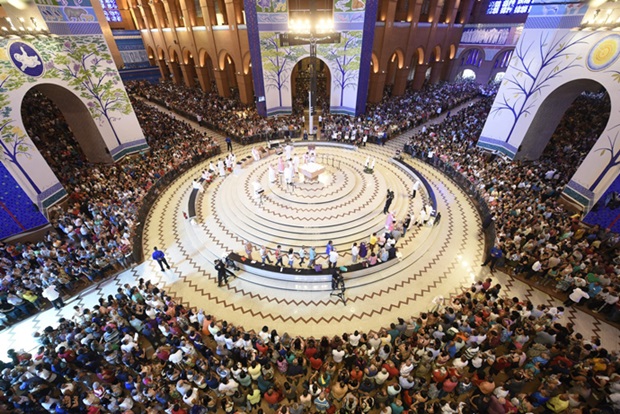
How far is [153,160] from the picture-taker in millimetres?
15008

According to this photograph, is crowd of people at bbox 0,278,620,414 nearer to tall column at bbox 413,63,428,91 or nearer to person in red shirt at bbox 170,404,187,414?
person in red shirt at bbox 170,404,187,414

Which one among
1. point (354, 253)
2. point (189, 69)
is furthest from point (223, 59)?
point (354, 253)

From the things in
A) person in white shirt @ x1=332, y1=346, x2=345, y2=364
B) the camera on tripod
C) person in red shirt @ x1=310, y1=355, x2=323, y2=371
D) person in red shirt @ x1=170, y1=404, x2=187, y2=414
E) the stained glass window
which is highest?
the stained glass window

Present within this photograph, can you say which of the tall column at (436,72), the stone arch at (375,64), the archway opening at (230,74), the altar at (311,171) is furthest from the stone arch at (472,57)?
the altar at (311,171)

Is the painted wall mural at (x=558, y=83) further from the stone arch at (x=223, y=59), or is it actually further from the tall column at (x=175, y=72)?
the tall column at (x=175, y=72)

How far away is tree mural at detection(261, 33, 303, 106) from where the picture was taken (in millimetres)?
19359

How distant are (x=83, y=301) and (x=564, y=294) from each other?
1518cm

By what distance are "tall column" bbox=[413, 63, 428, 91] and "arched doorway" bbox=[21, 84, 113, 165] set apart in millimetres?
26855

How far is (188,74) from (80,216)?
78.9 ft

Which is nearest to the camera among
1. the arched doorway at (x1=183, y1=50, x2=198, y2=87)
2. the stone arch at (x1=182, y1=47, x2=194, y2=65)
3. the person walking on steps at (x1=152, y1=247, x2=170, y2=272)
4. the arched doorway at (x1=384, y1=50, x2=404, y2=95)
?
the person walking on steps at (x1=152, y1=247, x2=170, y2=272)

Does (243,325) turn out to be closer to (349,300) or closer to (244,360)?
(244,360)

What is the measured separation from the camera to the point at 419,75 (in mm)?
27344

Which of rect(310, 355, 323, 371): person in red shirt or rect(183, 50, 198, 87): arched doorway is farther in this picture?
rect(183, 50, 198, 87): arched doorway

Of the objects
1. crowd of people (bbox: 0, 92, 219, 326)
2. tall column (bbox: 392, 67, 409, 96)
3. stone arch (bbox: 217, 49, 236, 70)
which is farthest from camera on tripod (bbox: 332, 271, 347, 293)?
tall column (bbox: 392, 67, 409, 96)
